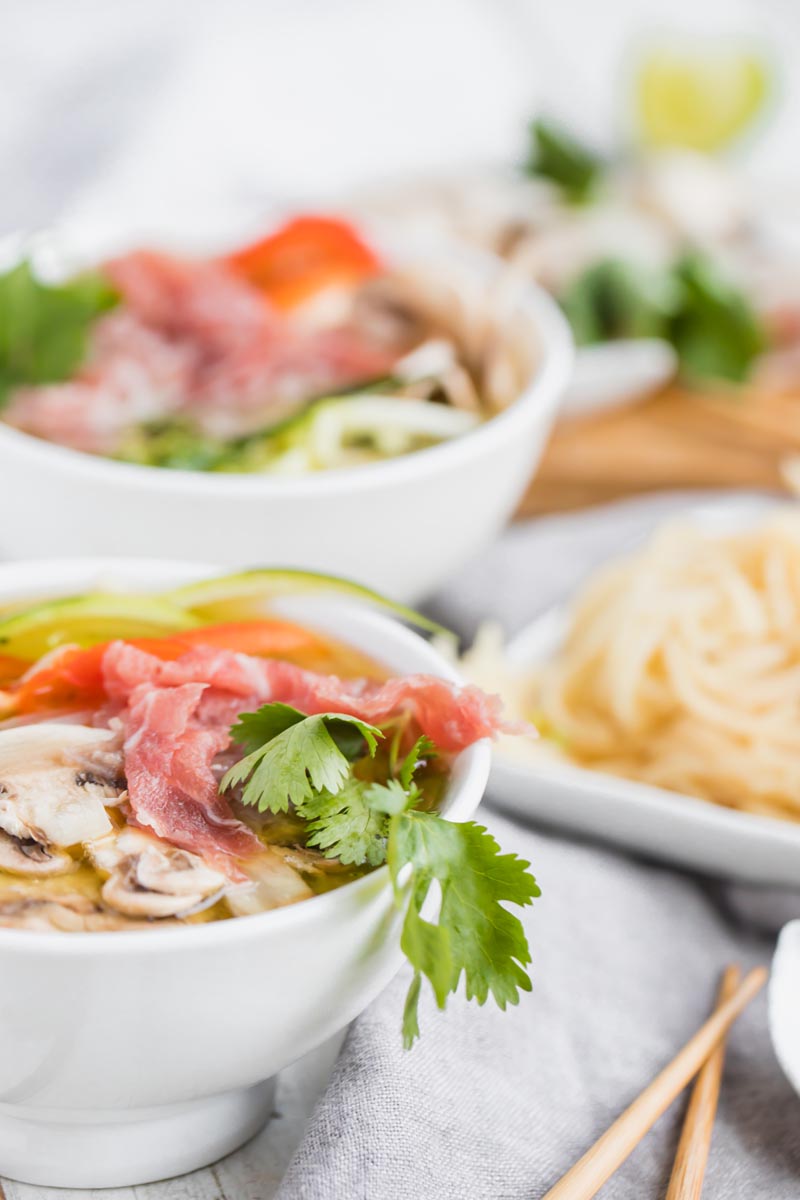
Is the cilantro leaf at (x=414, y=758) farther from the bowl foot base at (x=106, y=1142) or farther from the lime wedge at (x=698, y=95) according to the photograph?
the lime wedge at (x=698, y=95)

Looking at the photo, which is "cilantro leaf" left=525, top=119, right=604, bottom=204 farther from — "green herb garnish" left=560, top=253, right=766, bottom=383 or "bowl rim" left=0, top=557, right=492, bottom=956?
"bowl rim" left=0, top=557, right=492, bottom=956

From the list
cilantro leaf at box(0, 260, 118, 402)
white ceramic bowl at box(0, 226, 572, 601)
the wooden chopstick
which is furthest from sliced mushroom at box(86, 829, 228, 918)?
cilantro leaf at box(0, 260, 118, 402)

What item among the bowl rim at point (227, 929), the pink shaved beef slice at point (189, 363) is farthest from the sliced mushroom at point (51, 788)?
the pink shaved beef slice at point (189, 363)

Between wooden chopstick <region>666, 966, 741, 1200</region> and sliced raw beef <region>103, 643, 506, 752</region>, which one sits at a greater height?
sliced raw beef <region>103, 643, 506, 752</region>

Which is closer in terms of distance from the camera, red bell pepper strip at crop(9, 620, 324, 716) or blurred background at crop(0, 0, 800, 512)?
red bell pepper strip at crop(9, 620, 324, 716)

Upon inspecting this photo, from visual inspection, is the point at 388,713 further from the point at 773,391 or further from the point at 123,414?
the point at 773,391

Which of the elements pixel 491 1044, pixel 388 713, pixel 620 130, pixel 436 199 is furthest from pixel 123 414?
pixel 620 130
